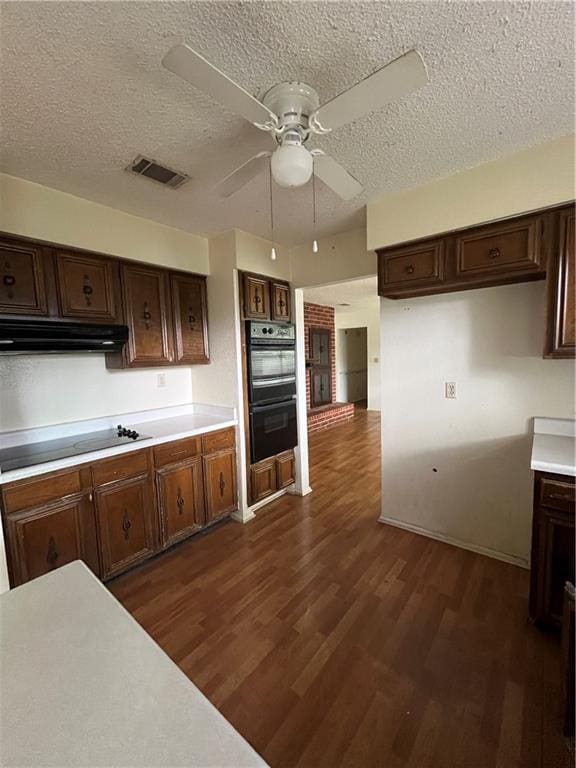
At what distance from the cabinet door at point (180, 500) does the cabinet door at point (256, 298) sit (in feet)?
4.31

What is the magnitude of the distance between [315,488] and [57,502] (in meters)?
2.40

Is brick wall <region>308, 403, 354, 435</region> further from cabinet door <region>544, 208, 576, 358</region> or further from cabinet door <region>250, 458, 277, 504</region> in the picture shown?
cabinet door <region>544, 208, 576, 358</region>

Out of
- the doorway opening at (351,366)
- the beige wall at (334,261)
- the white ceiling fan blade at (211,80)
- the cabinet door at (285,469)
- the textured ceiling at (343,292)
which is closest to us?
the white ceiling fan blade at (211,80)

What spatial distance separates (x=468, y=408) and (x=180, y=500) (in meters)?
2.20

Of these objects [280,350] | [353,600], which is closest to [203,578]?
[353,600]

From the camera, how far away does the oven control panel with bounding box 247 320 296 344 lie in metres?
2.89

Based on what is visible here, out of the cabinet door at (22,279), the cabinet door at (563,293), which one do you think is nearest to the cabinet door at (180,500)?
the cabinet door at (22,279)

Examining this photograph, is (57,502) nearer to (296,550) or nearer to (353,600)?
(296,550)

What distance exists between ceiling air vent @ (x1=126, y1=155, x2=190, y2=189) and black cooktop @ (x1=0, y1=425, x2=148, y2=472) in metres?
1.63

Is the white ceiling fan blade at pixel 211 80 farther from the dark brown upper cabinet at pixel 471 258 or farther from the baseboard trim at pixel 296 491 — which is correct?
the baseboard trim at pixel 296 491

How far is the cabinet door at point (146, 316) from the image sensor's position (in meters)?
2.46

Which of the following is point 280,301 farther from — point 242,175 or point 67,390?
point 67,390

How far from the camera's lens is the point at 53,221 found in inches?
80.9

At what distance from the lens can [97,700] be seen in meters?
0.58
